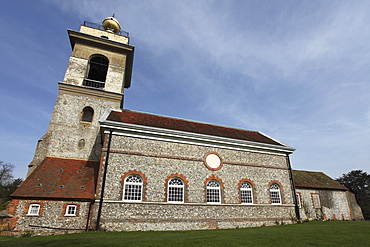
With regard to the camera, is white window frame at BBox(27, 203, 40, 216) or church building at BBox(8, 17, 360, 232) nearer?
white window frame at BBox(27, 203, 40, 216)

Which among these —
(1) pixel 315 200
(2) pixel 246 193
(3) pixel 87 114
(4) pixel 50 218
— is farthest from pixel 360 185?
(4) pixel 50 218

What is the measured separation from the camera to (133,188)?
45.3 ft

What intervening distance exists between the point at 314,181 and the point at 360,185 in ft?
73.5

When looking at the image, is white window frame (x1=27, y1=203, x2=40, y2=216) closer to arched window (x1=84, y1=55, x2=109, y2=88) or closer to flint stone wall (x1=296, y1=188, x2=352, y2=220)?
arched window (x1=84, y1=55, x2=109, y2=88)

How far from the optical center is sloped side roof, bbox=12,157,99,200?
12.5 meters

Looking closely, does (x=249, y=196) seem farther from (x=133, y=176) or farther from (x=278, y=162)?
(x=133, y=176)

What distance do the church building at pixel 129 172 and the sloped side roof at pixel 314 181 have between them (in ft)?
22.9

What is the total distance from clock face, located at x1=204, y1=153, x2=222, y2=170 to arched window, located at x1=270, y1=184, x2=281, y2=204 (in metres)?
5.23

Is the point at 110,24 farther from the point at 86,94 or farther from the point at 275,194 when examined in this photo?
the point at 275,194

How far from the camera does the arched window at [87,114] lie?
735 inches

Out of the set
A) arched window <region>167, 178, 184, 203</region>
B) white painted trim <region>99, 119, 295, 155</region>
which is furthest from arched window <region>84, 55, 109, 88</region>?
arched window <region>167, 178, 184, 203</region>

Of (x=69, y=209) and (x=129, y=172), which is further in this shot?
(x=129, y=172)

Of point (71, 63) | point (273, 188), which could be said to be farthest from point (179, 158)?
point (71, 63)

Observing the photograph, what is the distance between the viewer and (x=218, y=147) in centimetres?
1702
